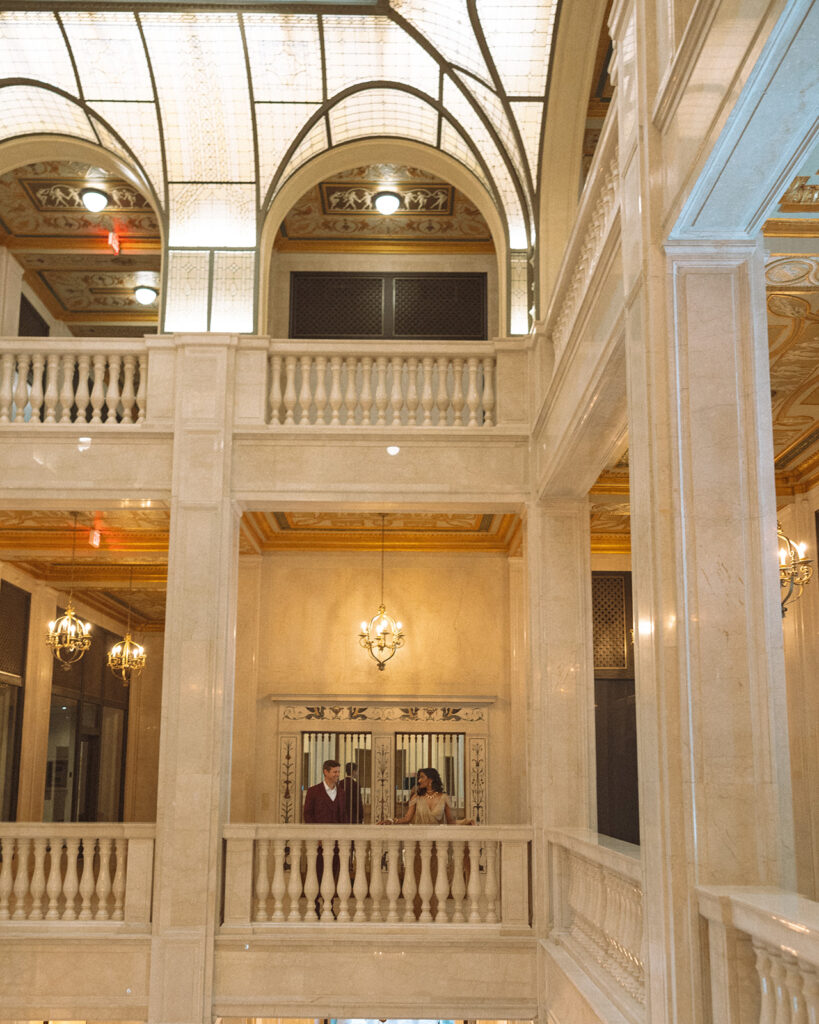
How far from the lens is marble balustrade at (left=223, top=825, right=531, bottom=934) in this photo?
9.04 metres

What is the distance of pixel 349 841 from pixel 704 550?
569 cm

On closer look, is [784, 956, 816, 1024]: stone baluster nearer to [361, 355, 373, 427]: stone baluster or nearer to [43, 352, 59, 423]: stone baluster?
[361, 355, 373, 427]: stone baluster

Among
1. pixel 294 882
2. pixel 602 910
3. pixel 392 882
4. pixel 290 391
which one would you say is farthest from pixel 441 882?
pixel 290 391

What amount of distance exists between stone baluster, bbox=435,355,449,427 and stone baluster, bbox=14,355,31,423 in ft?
12.3

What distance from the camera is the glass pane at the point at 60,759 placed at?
15.3m

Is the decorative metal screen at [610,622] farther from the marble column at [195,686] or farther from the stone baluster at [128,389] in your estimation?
the stone baluster at [128,389]

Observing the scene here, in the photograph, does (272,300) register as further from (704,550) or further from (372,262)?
(704,550)

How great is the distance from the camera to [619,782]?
42.8ft

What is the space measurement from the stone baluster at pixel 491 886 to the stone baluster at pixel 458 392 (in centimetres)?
375

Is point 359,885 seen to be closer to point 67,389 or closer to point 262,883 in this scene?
point 262,883

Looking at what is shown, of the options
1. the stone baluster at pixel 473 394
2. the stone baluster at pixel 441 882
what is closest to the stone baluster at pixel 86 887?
the stone baluster at pixel 441 882

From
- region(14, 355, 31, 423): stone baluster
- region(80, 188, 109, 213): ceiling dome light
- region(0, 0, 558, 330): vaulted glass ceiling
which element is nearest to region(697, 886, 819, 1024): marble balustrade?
region(0, 0, 558, 330): vaulted glass ceiling

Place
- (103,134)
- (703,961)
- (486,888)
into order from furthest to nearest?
(103,134) → (486,888) → (703,961)

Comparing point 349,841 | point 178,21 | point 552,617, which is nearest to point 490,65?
point 178,21
